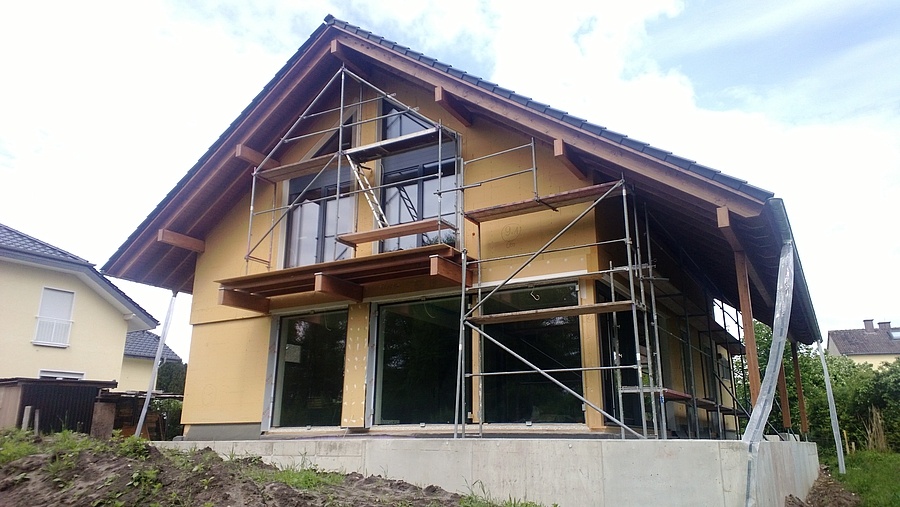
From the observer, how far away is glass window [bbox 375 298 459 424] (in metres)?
9.29

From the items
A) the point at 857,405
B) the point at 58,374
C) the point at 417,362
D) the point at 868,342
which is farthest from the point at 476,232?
the point at 868,342

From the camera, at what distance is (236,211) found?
11961 millimetres

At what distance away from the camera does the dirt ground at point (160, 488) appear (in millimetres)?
5707

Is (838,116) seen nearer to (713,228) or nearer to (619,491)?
(713,228)

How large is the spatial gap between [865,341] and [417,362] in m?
54.7

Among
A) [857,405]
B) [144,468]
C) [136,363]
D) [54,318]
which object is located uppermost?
[54,318]

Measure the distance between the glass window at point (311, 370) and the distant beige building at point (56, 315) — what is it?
14105 mm

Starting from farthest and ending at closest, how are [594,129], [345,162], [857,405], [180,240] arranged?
[857,405], [180,240], [345,162], [594,129]

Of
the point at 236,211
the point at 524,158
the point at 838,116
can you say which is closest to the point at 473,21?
the point at 524,158

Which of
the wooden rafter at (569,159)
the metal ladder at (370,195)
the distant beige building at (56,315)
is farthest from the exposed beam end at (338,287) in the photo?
the distant beige building at (56,315)

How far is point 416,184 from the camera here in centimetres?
1041

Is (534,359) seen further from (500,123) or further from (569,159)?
(500,123)

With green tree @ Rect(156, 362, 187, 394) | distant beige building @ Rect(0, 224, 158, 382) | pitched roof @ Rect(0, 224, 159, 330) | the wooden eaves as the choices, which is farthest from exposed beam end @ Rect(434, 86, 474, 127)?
green tree @ Rect(156, 362, 187, 394)

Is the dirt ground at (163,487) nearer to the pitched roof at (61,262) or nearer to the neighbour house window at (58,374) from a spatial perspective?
the pitched roof at (61,262)
